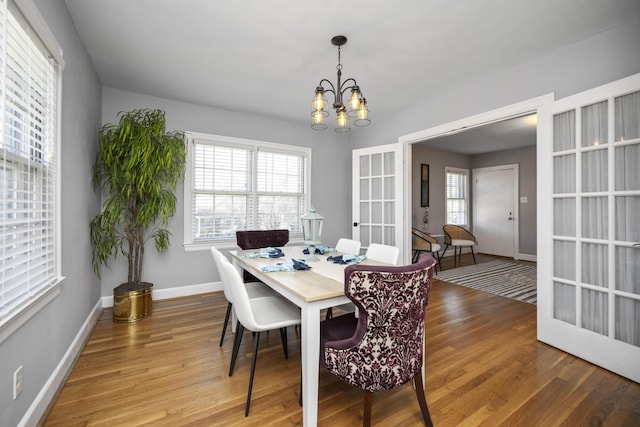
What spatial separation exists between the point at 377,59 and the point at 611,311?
2761 mm

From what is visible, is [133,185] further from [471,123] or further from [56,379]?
[471,123]

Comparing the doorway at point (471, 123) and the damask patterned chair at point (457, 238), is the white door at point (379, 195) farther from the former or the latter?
the damask patterned chair at point (457, 238)

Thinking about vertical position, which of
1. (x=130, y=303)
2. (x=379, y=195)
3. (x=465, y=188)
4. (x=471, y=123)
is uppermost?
(x=471, y=123)

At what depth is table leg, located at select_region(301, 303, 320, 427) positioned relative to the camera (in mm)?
1385

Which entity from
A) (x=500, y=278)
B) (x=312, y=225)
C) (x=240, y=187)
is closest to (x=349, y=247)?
(x=312, y=225)

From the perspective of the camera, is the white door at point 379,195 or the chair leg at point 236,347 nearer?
the chair leg at point 236,347

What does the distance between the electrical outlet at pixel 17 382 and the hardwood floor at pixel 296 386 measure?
0.32 metres

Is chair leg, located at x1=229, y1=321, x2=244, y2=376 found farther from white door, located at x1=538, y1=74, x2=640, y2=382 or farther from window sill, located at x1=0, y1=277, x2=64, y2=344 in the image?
white door, located at x1=538, y1=74, x2=640, y2=382

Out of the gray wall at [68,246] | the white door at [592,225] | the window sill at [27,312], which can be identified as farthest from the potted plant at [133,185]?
the white door at [592,225]

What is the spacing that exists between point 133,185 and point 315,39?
7.48 ft

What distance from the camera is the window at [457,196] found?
6.84 m

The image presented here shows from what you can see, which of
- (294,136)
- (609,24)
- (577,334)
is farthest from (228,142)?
(577,334)

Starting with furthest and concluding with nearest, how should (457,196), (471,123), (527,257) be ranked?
(457,196), (527,257), (471,123)

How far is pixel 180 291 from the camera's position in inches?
143
